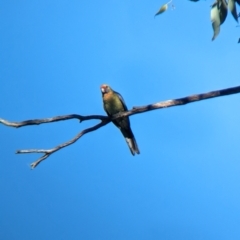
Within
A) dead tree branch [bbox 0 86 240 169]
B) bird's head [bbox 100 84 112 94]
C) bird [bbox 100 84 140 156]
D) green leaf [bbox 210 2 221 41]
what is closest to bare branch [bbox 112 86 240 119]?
dead tree branch [bbox 0 86 240 169]

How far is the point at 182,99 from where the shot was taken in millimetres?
1490

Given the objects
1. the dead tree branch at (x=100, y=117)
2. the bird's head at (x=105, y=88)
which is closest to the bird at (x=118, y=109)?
the bird's head at (x=105, y=88)

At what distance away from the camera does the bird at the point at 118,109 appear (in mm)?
3023

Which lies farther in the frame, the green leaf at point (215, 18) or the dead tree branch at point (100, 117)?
the green leaf at point (215, 18)

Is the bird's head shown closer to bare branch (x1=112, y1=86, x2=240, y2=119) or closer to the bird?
the bird

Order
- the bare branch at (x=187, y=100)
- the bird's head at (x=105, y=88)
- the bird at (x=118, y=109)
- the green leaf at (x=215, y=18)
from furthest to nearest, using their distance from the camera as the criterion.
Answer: the bird's head at (x=105, y=88), the bird at (x=118, y=109), the green leaf at (x=215, y=18), the bare branch at (x=187, y=100)

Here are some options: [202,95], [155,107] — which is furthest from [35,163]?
[202,95]

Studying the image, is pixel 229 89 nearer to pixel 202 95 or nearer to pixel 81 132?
pixel 202 95

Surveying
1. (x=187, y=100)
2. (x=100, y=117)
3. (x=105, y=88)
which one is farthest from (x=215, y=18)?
(x=105, y=88)

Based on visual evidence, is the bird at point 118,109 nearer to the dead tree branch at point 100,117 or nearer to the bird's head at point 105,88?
the bird's head at point 105,88

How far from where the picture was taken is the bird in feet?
9.92

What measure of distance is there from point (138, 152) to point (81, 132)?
4.62ft

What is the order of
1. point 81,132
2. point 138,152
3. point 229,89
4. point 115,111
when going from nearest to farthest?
point 229,89 → point 81,132 → point 138,152 → point 115,111

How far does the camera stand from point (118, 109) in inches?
129
